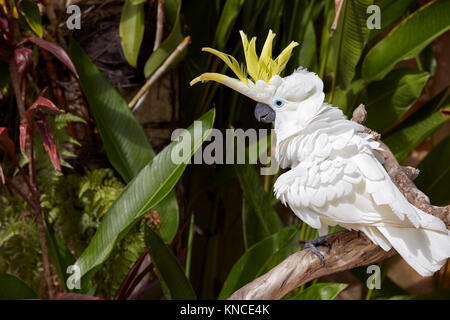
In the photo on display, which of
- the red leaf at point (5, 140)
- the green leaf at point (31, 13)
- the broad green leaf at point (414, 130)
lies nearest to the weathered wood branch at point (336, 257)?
the broad green leaf at point (414, 130)

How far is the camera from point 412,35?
71cm

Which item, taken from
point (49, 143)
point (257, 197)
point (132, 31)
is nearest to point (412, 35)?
point (257, 197)

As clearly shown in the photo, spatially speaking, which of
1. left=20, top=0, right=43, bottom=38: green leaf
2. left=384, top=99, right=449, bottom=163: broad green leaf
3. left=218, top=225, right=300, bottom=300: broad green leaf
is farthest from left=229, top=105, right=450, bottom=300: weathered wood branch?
left=20, top=0, right=43, bottom=38: green leaf

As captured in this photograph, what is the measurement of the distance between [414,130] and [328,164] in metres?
0.47

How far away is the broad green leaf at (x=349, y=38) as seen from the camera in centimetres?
65

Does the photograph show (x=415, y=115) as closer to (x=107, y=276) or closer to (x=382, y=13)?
(x=382, y=13)

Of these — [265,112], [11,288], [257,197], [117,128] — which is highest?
[265,112]

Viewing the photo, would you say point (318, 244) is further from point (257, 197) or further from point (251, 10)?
point (251, 10)

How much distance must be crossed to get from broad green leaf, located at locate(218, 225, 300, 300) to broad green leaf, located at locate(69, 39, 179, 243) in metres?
0.14

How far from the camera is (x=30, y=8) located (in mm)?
745

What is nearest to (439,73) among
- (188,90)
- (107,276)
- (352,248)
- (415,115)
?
(415,115)

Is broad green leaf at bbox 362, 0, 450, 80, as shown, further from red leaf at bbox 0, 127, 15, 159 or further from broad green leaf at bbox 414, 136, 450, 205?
red leaf at bbox 0, 127, 15, 159

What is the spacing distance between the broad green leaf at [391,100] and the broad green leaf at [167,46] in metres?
0.34

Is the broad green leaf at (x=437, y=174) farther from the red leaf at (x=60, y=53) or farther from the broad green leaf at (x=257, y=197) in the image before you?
the red leaf at (x=60, y=53)
